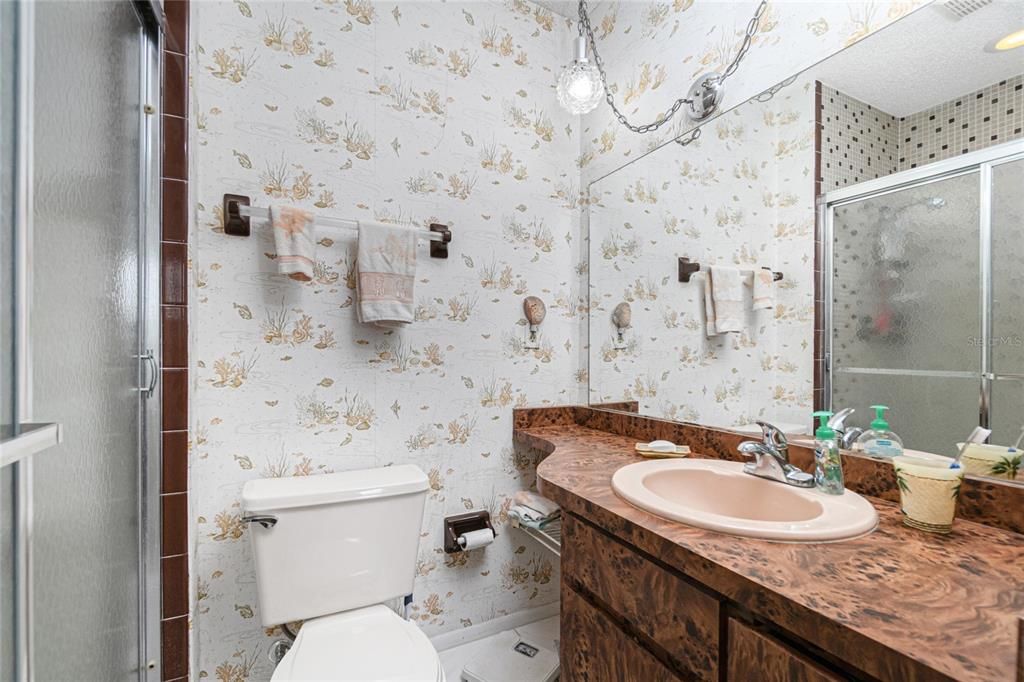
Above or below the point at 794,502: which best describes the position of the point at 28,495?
above

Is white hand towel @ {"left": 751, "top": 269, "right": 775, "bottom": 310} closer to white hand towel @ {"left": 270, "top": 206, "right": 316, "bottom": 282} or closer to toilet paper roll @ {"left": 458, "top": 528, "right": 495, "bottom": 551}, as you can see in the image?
toilet paper roll @ {"left": 458, "top": 528, "right": 495, "bottom": 551}

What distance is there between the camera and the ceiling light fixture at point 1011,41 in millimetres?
791

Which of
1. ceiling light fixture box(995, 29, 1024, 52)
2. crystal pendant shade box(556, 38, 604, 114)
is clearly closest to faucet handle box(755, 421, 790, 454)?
ceiling light fixture box(995, 29, 1024, 52)

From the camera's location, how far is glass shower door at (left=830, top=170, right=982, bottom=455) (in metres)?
0.85

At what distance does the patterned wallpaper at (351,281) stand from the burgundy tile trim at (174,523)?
0.05m

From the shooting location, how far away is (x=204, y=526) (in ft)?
4.34

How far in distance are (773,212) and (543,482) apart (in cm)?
94

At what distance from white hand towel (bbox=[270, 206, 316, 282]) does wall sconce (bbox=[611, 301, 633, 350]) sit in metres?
1.11

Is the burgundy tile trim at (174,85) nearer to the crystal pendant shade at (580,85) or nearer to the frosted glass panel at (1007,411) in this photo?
the crystal pendant shade at (580,85)

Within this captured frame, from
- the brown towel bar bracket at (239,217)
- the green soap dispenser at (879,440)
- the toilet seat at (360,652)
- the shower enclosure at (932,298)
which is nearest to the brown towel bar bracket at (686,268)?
the shower enclosure at (932,298)

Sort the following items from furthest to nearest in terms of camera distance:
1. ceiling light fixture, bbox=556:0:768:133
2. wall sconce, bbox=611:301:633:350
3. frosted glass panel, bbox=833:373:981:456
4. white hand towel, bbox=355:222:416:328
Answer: wall sconce, bbox=611:301:633:350, white hand towel, bbox=355:222:416:328, ceiling light fixture, bbox=556:0:768:133, frosted glass panel, bbox=833:373:981:456

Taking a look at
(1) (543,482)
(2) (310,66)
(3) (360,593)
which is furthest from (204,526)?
(2) (310,66)

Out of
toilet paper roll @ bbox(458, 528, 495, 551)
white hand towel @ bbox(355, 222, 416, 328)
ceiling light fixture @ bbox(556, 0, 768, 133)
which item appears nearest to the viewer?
ceiling light fixture @ bbox(556, 0, 768, 133)

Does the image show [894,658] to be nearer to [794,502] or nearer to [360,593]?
[794,502]
